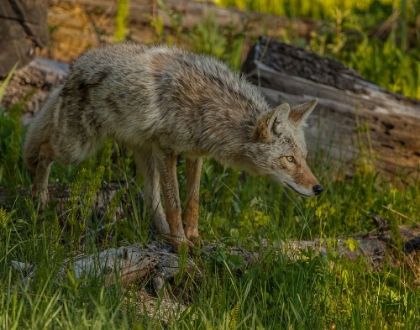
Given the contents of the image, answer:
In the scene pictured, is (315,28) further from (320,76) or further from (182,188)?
(182,188)

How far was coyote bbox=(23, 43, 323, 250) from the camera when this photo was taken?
A: 529 cm

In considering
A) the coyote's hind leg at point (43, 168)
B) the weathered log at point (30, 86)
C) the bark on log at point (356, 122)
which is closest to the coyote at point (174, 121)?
the coyote's hind leg at point (43, 168)

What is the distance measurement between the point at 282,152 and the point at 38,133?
2.19 meters

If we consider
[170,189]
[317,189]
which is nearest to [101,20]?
[170,189]

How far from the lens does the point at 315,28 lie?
10195 mm

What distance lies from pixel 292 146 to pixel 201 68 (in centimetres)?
94

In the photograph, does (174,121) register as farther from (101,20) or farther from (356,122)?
(101,20)

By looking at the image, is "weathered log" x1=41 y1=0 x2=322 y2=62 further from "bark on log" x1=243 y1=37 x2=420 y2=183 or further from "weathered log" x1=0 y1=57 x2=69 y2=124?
"bark on log" x1=243 y1=37 x2=420 y2=183

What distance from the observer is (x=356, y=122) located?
7.09m

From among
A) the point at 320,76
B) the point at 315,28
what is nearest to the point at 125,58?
the point at 320,76

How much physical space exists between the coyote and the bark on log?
149 cm

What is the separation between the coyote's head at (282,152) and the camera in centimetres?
518

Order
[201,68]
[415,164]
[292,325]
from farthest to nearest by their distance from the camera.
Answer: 1. [415,164]
2. [201,68]
3. [292,325]

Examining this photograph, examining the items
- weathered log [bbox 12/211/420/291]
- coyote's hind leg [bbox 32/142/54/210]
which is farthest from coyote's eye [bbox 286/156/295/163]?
coyote's hind leg [bbox 32/142/54/210]
